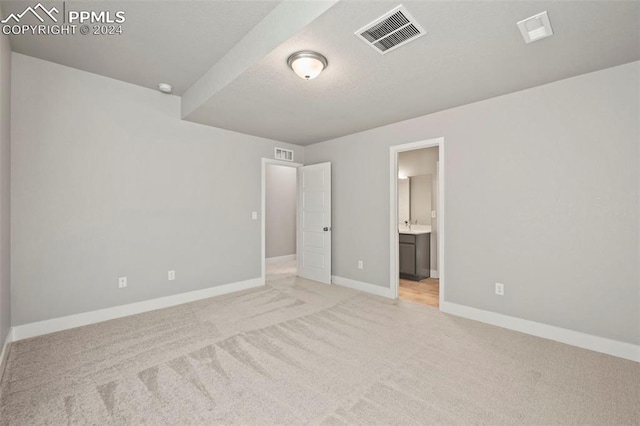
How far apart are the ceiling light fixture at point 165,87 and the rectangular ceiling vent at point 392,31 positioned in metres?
2.53

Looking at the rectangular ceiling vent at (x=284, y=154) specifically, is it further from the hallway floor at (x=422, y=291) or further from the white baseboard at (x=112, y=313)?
the hallway floor at (x=422, y=291)

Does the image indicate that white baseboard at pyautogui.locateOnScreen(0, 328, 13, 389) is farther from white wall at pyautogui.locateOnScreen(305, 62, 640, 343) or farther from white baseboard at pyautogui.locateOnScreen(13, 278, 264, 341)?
white wall at pyautogui.locateOnScreen(305, 62, 640, 343)

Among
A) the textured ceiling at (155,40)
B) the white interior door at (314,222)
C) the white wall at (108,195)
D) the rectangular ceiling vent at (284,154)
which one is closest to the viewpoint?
the textured ceiling at (155,40)

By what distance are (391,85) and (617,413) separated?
302cm

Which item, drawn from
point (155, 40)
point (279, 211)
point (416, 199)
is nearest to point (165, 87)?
point (155, 40)

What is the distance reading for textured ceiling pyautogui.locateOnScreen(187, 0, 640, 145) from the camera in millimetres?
1799

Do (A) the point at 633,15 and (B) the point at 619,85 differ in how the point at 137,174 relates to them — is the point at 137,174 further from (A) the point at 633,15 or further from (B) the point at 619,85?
(B) the point at 619,85

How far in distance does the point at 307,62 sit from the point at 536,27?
1.64 meters

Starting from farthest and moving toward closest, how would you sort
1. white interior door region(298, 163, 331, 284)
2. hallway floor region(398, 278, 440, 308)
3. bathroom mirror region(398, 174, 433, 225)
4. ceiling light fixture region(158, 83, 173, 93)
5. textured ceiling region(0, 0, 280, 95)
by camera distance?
bathroom mirror region(398, 174, 433, 225), white interior door region(298, 163, 331, 284), hallway floor region(398, 278, 440, 308), ceiling light fixture region(158, 83, 173, 93), textured ceiling region(0, 0, 280, 95)

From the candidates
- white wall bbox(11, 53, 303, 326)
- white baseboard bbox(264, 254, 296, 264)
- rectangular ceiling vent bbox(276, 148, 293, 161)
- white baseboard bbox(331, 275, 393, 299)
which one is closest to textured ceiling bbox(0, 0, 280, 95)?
white wall bbox(11, 53, 303, 326)

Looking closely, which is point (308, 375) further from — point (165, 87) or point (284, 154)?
point (284, 154)

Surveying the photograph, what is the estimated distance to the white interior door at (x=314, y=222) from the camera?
4902mm

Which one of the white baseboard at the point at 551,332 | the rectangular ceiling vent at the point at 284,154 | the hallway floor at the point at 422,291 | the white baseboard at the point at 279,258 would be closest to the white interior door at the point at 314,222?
the rectangular ceiling vent at the point at 284,154

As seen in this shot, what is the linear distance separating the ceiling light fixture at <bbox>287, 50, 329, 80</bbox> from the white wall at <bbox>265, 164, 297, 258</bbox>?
180 inches
